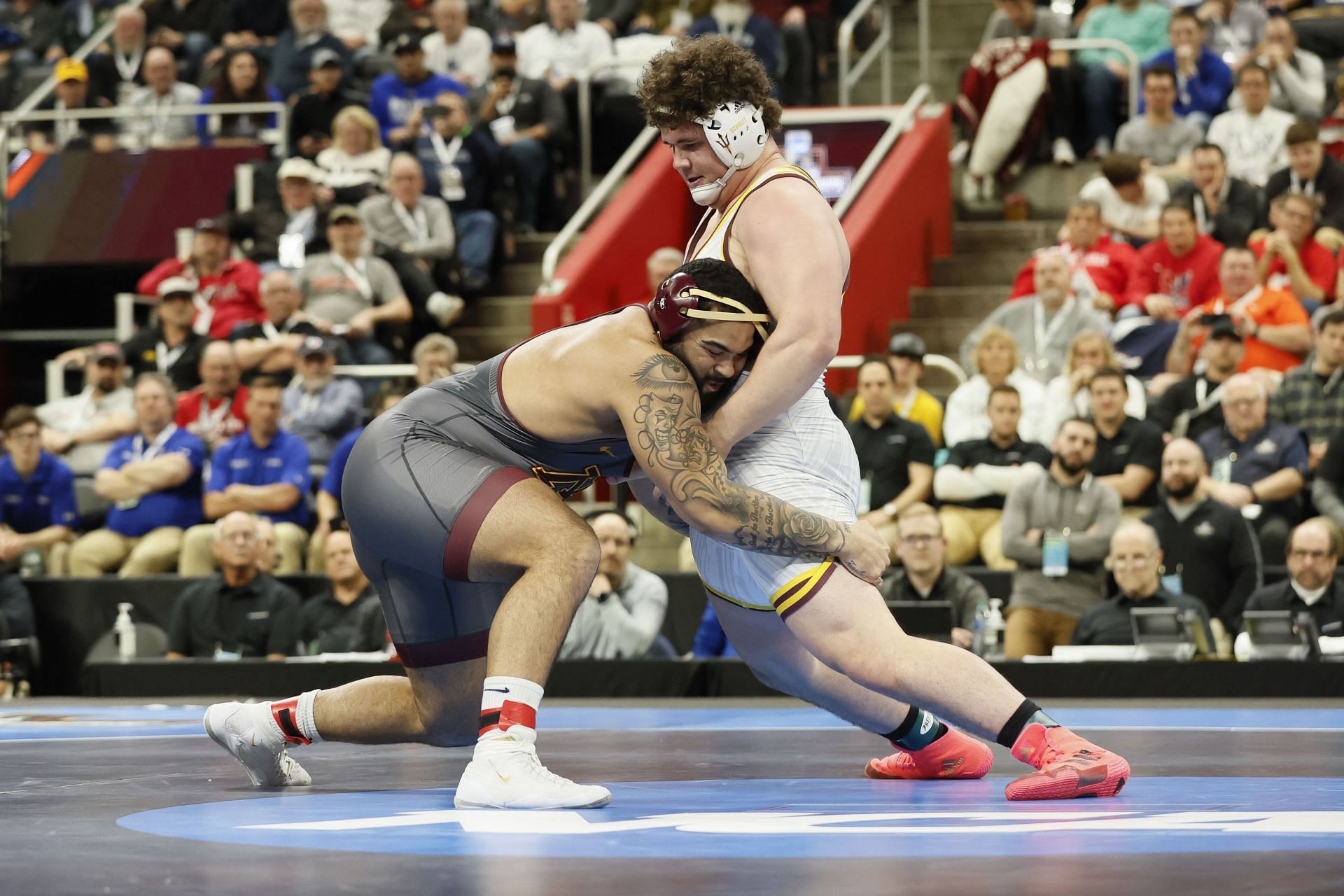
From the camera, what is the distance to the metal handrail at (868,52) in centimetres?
1232

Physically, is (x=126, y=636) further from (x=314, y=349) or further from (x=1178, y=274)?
(x=1178, y=274)

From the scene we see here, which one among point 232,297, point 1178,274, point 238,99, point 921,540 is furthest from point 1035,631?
point 238,99

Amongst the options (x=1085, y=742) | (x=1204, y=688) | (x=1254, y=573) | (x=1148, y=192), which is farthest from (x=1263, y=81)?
(x=1085, y=742)

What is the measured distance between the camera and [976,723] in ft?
12.9

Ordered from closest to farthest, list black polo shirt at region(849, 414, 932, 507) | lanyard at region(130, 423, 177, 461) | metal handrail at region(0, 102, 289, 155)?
black polo shirt at region(849, 414, 932, 507)
lanyard at region(130, 423, 177, 461)
metal handrail at region(0, 102, 289, 155)

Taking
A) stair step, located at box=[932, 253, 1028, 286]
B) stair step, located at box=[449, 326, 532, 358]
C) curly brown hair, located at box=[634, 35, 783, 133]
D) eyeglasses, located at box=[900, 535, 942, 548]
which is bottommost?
stair step, located at box=[449, 326, 532, 358]

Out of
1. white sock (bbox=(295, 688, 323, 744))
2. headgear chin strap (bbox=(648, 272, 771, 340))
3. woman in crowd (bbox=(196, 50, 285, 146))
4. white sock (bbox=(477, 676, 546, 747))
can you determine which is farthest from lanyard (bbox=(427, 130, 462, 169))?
white sock (bbox=(477, 676, 546, 747))

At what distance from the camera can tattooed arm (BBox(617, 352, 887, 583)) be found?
385 cm

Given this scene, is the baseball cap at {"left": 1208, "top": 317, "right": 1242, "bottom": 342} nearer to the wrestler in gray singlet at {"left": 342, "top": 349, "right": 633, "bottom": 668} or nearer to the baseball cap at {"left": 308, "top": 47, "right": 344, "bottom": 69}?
the wrestler in gray singlet at {"left": 342, "top": 349, "right": 633, "bottom": 668}

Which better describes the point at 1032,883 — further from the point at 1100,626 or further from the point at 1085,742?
the point at 1100,626

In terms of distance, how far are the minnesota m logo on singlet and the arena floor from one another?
641 millimetres

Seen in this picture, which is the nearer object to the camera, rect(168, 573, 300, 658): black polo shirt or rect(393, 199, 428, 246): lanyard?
rect(168, 573, 300, 658): black polo shirt

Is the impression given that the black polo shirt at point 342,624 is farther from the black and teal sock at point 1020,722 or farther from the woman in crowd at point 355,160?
the black and teal sock at point 1020,722

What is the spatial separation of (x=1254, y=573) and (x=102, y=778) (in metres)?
4.86
